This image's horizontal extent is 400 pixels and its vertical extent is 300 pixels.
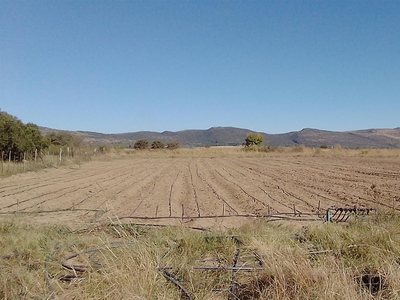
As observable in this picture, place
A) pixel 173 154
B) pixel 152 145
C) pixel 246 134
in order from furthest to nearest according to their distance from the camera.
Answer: pixel 246 134, pixel 152 145, pixel 173 154

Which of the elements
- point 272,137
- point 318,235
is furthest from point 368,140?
point 318,235

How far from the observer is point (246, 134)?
15862 centimetres

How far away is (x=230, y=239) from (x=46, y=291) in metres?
2.82

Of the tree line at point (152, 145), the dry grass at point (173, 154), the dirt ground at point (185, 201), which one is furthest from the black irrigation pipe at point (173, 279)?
the tree line at point (152, 145)

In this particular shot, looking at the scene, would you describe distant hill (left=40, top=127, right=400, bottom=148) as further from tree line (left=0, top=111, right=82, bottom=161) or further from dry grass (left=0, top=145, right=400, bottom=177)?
tree line (left=0, top=111, right=82, bottom=161)

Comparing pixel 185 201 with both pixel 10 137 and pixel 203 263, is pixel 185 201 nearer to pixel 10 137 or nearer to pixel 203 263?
pixel 203 263

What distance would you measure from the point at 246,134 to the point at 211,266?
15493 centimetres

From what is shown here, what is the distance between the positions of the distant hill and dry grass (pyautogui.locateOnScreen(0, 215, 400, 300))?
133 meters

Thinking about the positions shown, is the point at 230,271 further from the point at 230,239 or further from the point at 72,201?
the point at 72,201

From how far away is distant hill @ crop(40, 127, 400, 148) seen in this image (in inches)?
5694

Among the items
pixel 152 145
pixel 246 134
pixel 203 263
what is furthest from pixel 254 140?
pixel 203 263

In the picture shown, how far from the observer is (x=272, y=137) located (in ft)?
572

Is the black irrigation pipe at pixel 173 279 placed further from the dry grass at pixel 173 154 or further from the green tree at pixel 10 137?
the green tree at pixel 10 137

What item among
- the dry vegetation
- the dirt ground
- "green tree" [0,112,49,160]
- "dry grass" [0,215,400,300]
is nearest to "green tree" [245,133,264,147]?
"green tree" [0,112,49,160]
